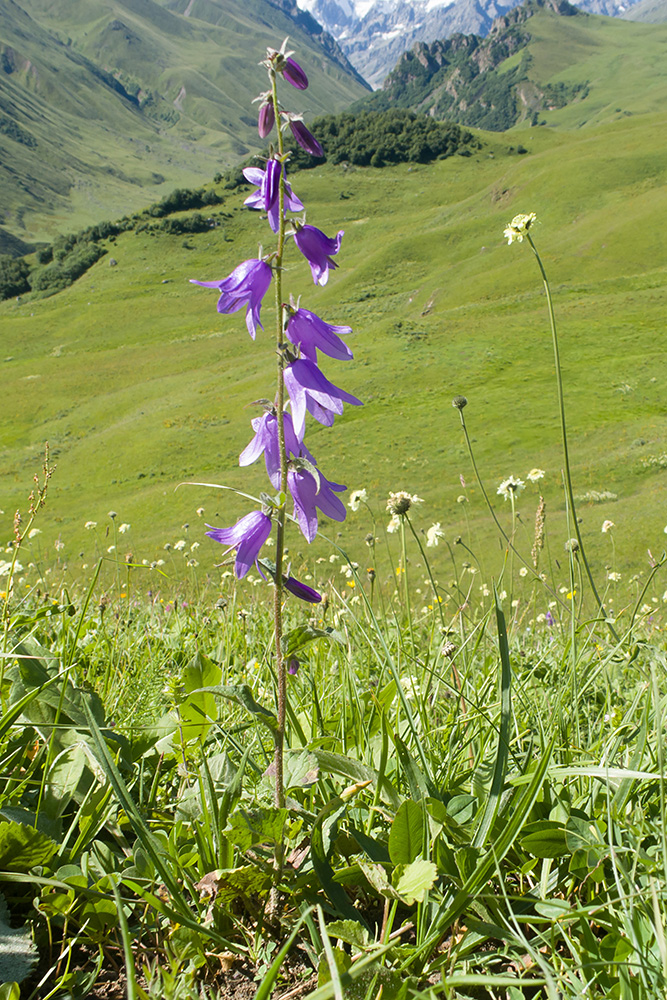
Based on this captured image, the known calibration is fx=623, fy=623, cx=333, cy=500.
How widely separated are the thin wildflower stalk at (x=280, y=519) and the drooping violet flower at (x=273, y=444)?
0.38 feet

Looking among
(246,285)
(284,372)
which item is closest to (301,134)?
(246,285)

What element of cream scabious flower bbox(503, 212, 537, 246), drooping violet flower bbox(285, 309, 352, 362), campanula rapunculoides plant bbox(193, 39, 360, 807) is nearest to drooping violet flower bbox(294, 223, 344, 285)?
campanula rapunculoides plant bbox(193, 39, 360, 807)

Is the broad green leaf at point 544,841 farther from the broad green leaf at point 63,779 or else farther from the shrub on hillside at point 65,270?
the shrub on hillside at point 65,270

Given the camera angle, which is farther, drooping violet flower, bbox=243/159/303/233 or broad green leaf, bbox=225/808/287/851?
drooping violet flower, bbox=243/159/303/233

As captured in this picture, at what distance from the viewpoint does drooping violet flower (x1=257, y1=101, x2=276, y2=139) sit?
73.1 inches

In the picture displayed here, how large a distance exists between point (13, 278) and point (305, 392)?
117 metres

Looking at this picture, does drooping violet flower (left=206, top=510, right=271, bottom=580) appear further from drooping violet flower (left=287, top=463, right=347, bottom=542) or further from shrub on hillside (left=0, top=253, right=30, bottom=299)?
shrub on hillside (left=0, top=253, right=30, bottom=299)

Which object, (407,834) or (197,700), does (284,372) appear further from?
(407,834)

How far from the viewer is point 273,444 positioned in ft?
6.41

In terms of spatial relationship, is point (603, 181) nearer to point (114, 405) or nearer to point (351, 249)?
point (351, 249)

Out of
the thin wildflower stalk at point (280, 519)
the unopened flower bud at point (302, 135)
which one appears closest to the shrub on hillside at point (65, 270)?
the unopened flower bud at point (302, 135)

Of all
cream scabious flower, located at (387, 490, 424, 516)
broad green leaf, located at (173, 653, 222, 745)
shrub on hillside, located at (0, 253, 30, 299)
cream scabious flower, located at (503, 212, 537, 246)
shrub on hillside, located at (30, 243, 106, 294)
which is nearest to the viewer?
broad green leaf, located at (173, 653, 222, 745)

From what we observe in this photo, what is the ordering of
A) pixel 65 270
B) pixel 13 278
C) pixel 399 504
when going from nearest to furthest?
pixel 399 504 → pixel 65 270 → pixel 13 278

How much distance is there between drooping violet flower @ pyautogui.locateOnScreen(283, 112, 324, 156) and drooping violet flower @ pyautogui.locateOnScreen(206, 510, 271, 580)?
3.60 feet
